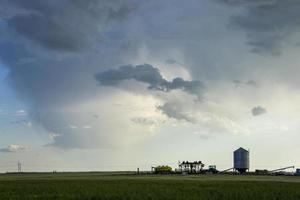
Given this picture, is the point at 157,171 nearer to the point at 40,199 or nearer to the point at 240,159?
the point at 240,159

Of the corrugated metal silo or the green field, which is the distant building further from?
the green field

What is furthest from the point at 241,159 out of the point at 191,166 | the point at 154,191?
the point at 154,191

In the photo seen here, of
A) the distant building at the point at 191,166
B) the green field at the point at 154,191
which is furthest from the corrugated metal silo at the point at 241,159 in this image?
the green field at the point at 154,191

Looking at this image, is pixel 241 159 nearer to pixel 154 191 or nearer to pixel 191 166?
pixel 191 166

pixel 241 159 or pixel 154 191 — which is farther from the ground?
pixel 154 191

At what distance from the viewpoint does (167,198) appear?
5047 centimetres

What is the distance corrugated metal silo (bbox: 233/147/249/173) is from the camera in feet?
629

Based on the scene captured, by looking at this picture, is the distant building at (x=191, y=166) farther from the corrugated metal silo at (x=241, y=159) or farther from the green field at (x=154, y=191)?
the green field at (x=154, y=191)

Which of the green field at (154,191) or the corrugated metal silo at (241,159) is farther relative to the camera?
the corrugated metal silo at (241,159)

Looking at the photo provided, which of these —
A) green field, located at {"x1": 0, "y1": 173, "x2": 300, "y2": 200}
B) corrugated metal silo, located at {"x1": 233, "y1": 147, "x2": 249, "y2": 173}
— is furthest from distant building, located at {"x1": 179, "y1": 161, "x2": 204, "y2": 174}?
green field, located at {"x1": 0, "y1": 173, "x2": 300, "y2": 200}

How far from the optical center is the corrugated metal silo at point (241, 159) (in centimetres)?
19175

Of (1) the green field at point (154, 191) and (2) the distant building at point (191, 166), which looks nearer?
(1) the green field at point (154, 191)

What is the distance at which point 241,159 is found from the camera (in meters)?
192

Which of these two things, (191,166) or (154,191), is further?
(191,166)
